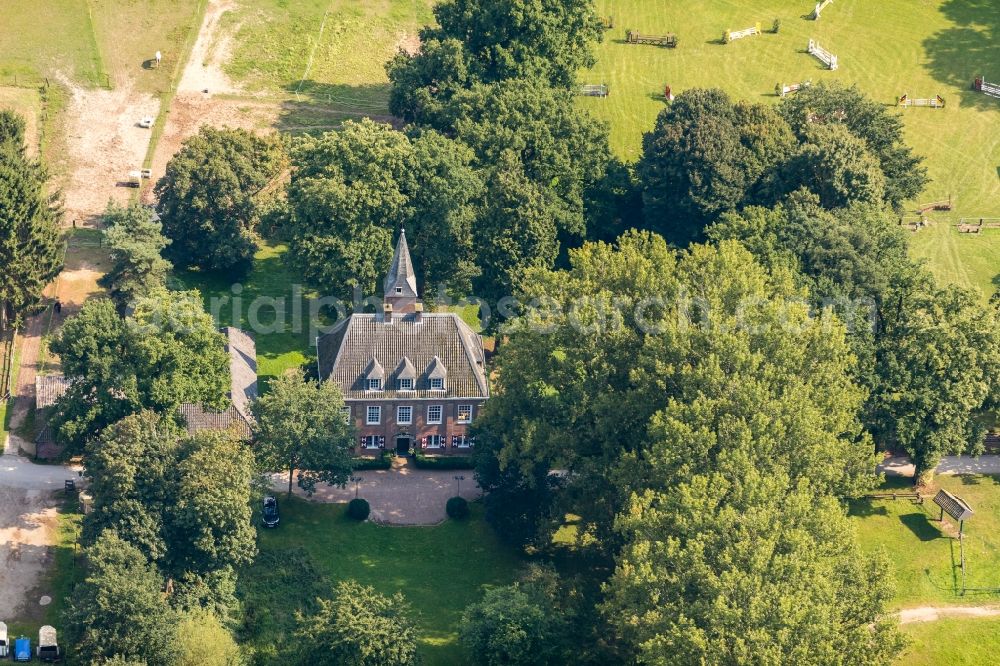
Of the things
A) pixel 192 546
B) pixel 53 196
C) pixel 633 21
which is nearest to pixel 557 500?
pixel 192 546

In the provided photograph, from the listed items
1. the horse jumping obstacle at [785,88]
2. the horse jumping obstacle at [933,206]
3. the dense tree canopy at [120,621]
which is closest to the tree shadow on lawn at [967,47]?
the horse jumping obstacle at [785,88]

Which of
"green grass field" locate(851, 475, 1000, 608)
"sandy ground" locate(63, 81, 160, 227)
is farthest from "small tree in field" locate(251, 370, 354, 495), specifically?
"sandy ground" locate(63, 81, 160, 227)

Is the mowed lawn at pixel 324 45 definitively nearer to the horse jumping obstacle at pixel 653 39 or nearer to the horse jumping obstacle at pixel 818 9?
the horse jumping obstacle at pixel 653 39

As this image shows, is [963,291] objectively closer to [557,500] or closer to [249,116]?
[557,500]

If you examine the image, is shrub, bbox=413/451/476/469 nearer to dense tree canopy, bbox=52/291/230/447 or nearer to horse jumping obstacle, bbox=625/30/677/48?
dense tree canopy, bbox=52/291/230/447

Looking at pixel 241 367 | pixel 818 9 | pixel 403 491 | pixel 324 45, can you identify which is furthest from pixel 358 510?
pixel 818 9

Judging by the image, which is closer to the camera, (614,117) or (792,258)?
(792,258)
